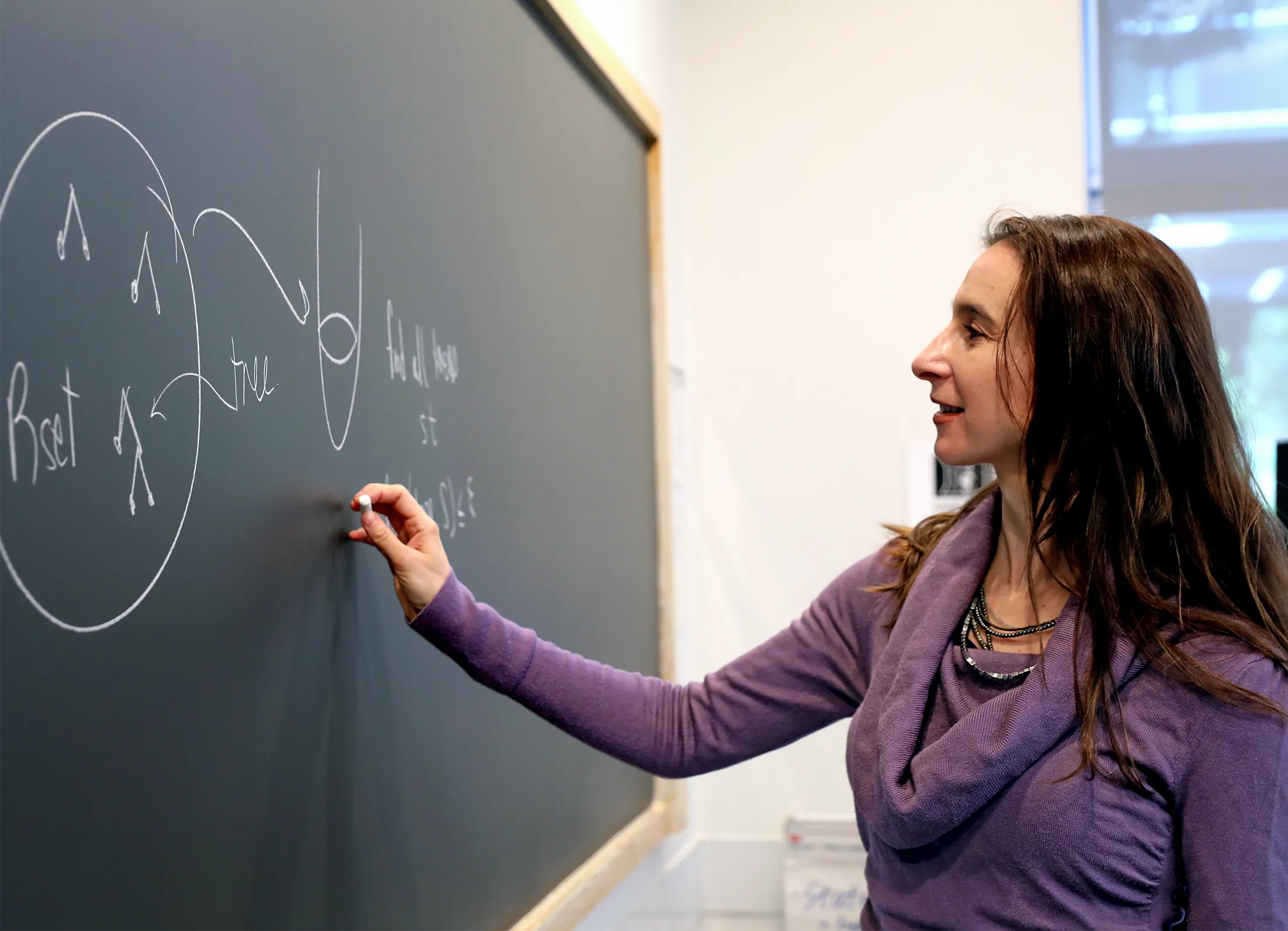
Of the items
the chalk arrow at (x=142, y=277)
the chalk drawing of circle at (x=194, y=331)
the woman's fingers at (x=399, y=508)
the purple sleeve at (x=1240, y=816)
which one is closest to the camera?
the chalk drawing of circle at (x=194, y=331)

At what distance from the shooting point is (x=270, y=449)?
0.94 meters

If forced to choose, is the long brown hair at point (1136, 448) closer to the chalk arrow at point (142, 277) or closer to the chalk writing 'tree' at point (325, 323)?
the chalk writing 'tree' at point (325, 323)

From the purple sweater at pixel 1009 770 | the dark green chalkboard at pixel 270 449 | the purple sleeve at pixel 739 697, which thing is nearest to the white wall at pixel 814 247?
the dark green chalkboard at pixel 270 449

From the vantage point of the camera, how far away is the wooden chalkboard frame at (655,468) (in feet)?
5.23

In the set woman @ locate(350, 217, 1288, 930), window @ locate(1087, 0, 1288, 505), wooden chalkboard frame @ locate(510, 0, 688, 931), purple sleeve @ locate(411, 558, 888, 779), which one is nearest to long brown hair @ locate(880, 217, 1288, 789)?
woman @ locate(350, 217, 1288, 930)

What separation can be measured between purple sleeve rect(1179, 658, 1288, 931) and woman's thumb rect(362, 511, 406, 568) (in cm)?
73

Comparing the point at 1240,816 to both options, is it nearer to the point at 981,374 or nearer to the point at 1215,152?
the point at 981,374

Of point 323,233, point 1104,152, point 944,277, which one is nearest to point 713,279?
point 944,277

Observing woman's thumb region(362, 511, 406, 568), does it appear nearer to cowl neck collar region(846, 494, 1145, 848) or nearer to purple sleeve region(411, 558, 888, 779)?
purple sleeve region(411, 558, 888, 779)

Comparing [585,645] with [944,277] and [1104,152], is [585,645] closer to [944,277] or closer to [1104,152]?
[944,277]

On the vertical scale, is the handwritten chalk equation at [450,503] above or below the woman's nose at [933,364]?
below

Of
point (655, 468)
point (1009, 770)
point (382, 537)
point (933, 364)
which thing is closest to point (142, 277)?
point (382, 537)

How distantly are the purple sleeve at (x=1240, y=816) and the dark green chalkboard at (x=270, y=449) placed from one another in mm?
754

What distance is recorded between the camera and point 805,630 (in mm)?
1273
